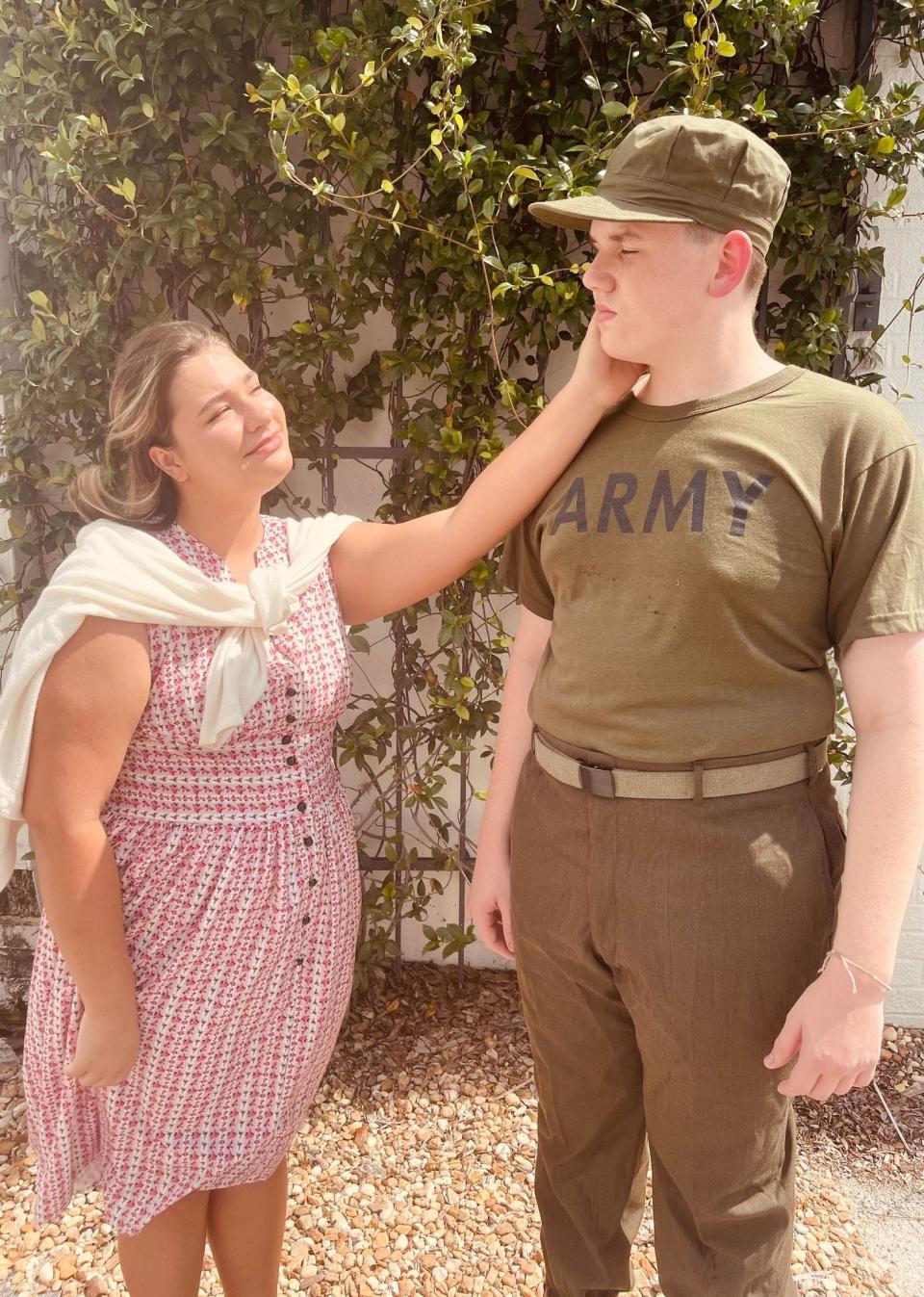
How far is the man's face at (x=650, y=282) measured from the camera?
49.3 inches

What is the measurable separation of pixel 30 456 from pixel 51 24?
1068mm

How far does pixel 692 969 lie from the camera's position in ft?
4.32

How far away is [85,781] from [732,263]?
1.22 meters

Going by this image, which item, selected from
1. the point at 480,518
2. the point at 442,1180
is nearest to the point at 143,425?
the point at 480,518

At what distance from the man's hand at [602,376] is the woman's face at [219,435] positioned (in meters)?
0.53

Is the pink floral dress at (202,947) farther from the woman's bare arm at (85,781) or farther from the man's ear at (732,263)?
the man's ear at (732,263)

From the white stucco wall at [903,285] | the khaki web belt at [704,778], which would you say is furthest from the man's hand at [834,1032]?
the white stucco wall at [903,285]

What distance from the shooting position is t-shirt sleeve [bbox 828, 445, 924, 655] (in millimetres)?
1167

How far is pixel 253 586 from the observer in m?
1.59

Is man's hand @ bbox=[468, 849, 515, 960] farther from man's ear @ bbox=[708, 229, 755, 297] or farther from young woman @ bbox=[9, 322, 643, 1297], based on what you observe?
man's ear @ bbox=[708, 229, 755, 297]

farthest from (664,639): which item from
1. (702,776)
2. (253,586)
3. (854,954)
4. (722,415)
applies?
(253,586)

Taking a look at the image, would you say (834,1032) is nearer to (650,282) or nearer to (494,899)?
(494,899)

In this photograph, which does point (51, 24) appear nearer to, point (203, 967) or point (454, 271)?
point (454, 271)

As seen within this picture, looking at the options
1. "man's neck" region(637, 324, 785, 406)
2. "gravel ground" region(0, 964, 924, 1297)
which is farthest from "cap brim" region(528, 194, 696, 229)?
"gravel ground" region(0, 964, 924, 1297)
